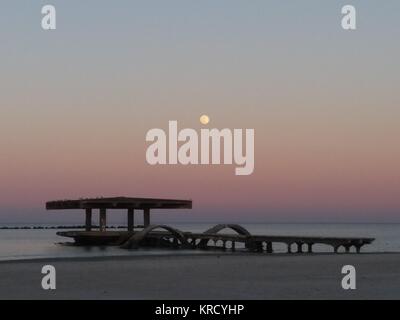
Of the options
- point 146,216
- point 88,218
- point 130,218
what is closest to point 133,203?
point 130,218

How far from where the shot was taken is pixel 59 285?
25.6 meters

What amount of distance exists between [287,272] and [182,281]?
658cm

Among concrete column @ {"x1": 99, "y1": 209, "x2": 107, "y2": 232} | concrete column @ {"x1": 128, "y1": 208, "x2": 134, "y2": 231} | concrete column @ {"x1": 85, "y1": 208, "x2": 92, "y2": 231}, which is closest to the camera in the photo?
concrete column @ {"x1": 128, "y1": 208, "x2": 134, "y2": 231}

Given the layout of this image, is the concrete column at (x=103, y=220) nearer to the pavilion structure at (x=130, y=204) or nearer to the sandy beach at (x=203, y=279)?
the pavilion structure at (x=130, y=204)

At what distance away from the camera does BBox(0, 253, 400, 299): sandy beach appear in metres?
22.8

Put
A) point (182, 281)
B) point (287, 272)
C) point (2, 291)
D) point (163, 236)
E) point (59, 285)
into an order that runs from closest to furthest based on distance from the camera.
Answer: point (2, 291) < point (59, 285) < point (182, 281) < point (287, 272) < point (163, 236)

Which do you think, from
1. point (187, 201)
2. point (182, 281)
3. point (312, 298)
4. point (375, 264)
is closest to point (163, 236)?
point (187, 201)

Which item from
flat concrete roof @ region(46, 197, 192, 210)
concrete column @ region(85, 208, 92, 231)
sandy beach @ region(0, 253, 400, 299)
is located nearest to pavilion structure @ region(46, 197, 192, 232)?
flat concrete roof @ region(46, 197, 192, 210)

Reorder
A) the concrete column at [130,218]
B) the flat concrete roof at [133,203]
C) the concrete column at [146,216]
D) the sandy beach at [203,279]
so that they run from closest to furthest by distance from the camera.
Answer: the sandy beach at [203,279] < the flat concrete roof at [133,203] < the concrete column at [130,218] < the concrete column at [146,216]

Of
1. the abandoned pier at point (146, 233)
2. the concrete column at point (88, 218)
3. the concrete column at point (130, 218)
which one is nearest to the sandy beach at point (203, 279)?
the abandoned pier at point (146, 233)

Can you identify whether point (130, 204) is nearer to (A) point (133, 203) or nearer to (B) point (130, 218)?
(A) point (133, 203)

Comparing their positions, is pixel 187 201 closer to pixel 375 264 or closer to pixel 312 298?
pixel 375 264

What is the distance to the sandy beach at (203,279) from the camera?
898 inches

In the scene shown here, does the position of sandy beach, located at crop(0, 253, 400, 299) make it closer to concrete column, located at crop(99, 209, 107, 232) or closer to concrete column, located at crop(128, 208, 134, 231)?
concrete column, located at crop(128, 208, 134, 231)
